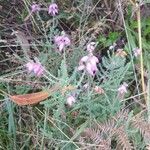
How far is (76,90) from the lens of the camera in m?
1.50

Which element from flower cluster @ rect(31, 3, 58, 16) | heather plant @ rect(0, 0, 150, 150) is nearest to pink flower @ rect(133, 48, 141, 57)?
heather plant @ rect(0, 0, 150, 150)

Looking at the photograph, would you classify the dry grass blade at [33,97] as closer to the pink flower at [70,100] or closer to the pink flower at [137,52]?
the pink flower at [70,100]

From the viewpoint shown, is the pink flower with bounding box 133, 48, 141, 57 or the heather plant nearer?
the heather plant

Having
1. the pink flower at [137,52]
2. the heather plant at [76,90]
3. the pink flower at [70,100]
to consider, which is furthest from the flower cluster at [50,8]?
the pink flower at [70,100]

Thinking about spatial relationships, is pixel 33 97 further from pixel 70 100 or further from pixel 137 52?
pixel 137 52

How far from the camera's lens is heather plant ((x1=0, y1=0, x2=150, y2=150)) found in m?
1.46

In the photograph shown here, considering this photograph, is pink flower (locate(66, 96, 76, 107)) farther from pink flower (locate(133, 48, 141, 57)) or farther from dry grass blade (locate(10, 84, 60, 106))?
pink flower (locate(133, 48, 141, 57))

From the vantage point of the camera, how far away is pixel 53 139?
59.0 inches

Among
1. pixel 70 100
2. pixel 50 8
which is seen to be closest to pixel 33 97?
pixel 70 100

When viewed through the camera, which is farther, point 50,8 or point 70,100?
point 50,8

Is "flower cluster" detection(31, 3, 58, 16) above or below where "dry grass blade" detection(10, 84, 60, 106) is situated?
above

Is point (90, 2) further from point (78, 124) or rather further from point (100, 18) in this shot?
point (78, 124)

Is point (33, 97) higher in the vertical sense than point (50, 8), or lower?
lower

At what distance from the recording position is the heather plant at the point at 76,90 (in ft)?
4.80
